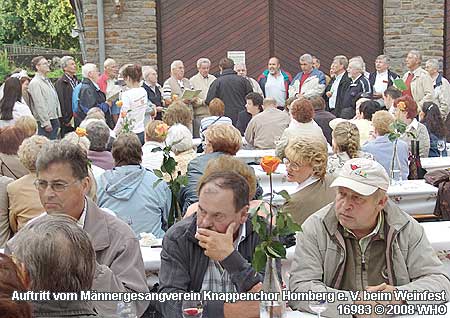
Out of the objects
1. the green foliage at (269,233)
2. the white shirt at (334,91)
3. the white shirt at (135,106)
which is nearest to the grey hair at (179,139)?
the white shirt at (135,106)

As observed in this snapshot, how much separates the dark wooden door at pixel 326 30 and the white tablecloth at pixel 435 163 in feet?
24.4

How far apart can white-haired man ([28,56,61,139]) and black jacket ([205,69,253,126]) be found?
2535 millimetres

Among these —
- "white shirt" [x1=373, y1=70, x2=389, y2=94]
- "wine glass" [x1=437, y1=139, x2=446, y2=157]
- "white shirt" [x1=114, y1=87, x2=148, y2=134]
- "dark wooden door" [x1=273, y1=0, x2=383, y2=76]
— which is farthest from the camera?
"dark wooden door" [x1=273, y1=0, x2=383, y2=76]

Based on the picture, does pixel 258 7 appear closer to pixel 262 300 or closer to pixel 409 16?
pixel 409 16

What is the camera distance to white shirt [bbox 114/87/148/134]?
11.2 m

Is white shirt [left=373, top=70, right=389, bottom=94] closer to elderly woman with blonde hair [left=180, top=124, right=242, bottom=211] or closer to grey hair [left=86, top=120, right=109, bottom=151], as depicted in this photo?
grey hair [left=86, top=120, right=109, bottom=151]

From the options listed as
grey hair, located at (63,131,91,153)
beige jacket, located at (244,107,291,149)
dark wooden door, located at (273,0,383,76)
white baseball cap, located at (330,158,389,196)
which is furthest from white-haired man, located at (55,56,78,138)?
white baseball cap, located at (330,158,389,196)

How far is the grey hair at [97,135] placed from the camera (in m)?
7.49

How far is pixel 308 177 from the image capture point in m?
5.64

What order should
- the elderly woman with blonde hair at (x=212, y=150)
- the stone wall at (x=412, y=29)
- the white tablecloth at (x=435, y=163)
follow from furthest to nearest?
the stone wall at (x=412, y=29) < the white tablecloth at (x=435, y=163) < the elderly woman with blonde hair at (x=212, y=150)

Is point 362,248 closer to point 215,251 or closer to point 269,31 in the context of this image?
point 215,251

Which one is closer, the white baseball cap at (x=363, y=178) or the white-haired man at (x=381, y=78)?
the white baseball cap at (x=363, y=178)

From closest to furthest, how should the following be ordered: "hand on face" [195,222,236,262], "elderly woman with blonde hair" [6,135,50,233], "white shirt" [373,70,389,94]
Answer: "hand on face" [195,222,236,262], "elderly woman with blonde hair" [6,135,50,233], "white shirt" [373,70,389,94]

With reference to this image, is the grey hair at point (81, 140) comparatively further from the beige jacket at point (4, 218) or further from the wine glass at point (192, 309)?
the wine glass at point (192, 309)
